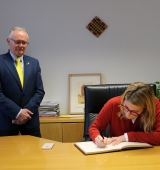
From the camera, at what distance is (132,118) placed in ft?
4.79

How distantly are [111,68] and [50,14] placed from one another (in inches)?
41.7

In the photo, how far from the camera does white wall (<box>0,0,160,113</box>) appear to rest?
8.87 ft

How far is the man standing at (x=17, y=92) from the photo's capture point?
1829 mm

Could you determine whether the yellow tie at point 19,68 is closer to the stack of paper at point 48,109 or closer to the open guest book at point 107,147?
the stack of paper at point 48,109

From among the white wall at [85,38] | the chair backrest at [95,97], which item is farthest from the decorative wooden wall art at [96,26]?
the chair backrest at [95,97]

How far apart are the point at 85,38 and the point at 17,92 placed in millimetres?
1267

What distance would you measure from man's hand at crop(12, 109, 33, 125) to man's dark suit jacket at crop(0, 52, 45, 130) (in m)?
0.04

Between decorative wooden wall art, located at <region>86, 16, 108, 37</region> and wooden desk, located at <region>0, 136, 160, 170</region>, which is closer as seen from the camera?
wooden desk, located at <region>0, 136, 160, 170</region>

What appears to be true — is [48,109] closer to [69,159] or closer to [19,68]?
[19,68]

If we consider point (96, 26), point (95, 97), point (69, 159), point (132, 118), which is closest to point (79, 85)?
point (96, 26)

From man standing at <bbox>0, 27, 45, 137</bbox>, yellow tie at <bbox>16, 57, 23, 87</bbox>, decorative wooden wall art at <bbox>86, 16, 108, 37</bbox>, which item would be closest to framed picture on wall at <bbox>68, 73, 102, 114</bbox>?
decorative wooden wall art at <bbox>86, 16, 108, 37</bbox>

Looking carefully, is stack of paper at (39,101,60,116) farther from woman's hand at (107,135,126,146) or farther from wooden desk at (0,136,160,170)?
woman's hand at (107,135,126,146)

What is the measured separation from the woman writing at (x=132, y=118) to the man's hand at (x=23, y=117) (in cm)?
64

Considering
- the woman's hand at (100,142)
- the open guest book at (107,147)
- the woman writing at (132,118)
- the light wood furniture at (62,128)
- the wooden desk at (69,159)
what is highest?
the woman writing at (132,118)
